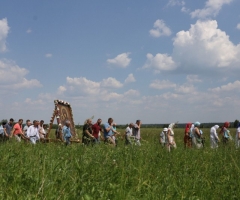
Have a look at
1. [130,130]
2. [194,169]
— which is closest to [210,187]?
[194,169]

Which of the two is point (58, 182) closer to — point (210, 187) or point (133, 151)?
point (210, 187)

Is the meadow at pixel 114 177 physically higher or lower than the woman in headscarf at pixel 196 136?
lower

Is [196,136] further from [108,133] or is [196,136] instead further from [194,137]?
[108,133]

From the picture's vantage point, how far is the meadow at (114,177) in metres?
4.48

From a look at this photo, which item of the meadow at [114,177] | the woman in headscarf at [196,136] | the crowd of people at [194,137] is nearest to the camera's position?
the meadow at [114,177]

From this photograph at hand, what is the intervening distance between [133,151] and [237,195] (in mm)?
2683

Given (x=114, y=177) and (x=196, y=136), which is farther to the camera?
(x=196, y=136)

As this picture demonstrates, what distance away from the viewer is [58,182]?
4957 millimetres

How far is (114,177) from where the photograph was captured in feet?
19.1

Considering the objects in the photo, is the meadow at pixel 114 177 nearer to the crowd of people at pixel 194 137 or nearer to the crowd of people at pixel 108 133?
the crowd of people at pixel 108 133

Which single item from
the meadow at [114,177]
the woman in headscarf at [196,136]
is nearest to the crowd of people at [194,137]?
the woman in headscarf at [196,136]

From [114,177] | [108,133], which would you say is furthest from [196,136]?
[114,177]

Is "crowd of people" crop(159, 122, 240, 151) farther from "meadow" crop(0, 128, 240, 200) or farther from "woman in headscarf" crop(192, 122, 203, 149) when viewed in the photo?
"meadow" crop(0, 128, 240, 200)

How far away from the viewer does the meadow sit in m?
4.48
